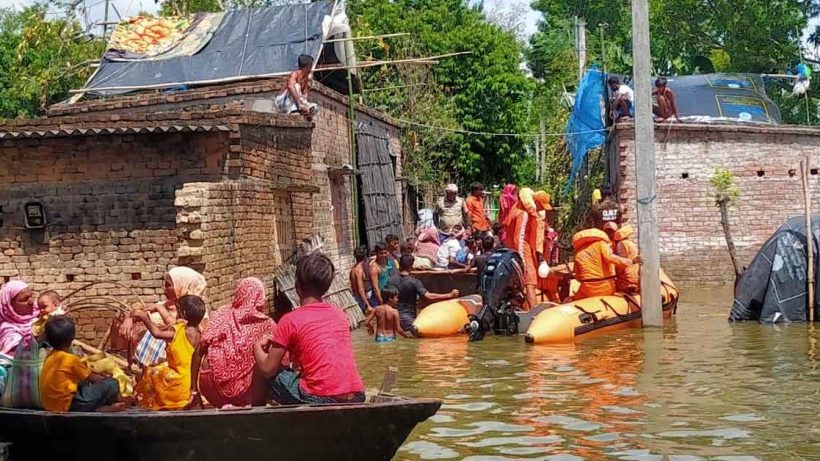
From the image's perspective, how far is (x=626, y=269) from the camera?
14.4 metres

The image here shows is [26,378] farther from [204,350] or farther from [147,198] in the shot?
[147,198]

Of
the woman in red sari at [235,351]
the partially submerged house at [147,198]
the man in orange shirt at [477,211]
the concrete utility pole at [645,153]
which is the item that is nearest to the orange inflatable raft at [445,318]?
the partially submerged house at [147,198]

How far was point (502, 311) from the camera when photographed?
14.0 meters

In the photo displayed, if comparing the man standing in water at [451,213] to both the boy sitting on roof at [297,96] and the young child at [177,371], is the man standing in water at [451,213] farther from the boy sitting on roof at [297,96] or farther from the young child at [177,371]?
the young child at [177,371]

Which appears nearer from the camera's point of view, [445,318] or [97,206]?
[97,206]

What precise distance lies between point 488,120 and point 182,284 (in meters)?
22.3

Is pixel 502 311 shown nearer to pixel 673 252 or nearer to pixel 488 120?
pixel 673 252

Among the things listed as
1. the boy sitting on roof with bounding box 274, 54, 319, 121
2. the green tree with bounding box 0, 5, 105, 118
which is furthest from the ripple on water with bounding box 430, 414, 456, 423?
the green tree with bounding box 0, 5, 105, 118

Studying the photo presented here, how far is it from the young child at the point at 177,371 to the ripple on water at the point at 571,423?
2.85 m

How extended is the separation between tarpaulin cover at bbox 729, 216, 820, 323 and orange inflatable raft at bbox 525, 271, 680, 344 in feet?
5.45

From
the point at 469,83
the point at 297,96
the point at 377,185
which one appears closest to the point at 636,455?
the point at 297,96

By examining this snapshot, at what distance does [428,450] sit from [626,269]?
7.49 meters

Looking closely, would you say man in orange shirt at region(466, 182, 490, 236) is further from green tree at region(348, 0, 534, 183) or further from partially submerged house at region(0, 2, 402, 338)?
green tree at region(348, 0, 534, 183)

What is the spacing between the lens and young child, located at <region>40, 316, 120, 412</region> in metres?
6.94
